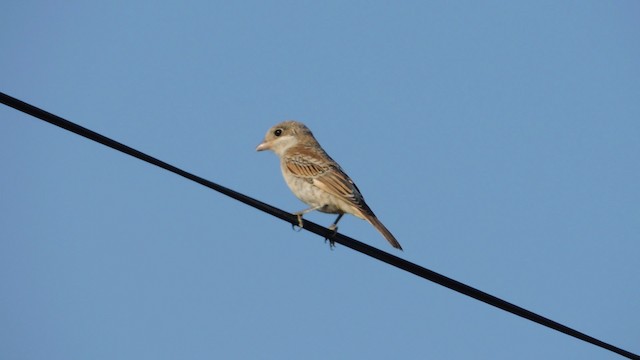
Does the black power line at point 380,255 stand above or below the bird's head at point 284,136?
below

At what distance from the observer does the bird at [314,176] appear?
31.3 feet

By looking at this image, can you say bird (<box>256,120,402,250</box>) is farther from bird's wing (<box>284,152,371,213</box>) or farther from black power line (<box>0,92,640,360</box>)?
black power line (<box>0,92,640,360</box>)

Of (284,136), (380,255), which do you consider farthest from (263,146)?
(380,255)

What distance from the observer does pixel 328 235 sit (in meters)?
8.42

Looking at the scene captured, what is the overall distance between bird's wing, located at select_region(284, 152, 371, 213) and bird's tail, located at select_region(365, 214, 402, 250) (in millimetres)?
188

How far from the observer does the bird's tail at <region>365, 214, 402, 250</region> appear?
8.70m

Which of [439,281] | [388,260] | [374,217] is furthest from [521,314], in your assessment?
Result: [374,217]

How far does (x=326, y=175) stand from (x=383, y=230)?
60.4 inches

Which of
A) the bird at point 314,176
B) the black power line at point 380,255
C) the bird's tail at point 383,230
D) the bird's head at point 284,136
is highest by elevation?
the bird's head at point 284,136

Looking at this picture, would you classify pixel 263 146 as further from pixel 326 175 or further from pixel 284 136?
pixel 326 175

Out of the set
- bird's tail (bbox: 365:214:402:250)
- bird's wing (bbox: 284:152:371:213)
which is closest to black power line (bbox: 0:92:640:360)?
bird's tail (bbox: 365:214:402:250)

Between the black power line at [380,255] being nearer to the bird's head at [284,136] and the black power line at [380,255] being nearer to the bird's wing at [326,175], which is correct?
the bird's wing at [326,175]

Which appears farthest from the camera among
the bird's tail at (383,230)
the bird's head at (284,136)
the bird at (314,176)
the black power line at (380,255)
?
the bird's head at (284,136)

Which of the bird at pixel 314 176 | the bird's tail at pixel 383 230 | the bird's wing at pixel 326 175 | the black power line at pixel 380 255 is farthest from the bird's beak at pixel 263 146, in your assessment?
A: the black power line at pixel 380 255
